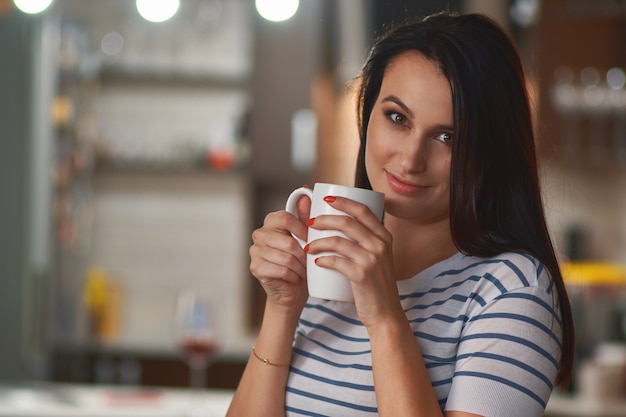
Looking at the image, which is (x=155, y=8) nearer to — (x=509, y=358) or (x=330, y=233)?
(x=330, y=233)

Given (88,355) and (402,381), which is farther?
(88,355)

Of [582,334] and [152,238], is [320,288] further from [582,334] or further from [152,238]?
[152,238]

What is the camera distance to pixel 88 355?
403 centimetres

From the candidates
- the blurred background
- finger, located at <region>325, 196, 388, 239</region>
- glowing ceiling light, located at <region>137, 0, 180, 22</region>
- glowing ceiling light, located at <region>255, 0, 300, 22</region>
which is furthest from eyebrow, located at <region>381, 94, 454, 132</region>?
the blurred background

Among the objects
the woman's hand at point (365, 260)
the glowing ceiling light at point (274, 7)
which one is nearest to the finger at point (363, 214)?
the woman's hand at point (365, 260)

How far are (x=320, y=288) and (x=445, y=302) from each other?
130mm

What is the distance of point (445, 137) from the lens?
2.78 ft

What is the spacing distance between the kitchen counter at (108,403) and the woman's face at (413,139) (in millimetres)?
1513

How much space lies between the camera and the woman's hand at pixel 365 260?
791mm

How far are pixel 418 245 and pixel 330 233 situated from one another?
160 millimetres

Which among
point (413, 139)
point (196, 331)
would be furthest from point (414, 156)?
point (196, 331)

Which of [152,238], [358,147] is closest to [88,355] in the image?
[152,238]

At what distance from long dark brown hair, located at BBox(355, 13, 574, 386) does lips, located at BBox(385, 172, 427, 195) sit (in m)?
0.03

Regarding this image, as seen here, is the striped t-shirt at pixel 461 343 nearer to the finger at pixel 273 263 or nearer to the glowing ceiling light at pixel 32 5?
the finger at pixel 273 263
